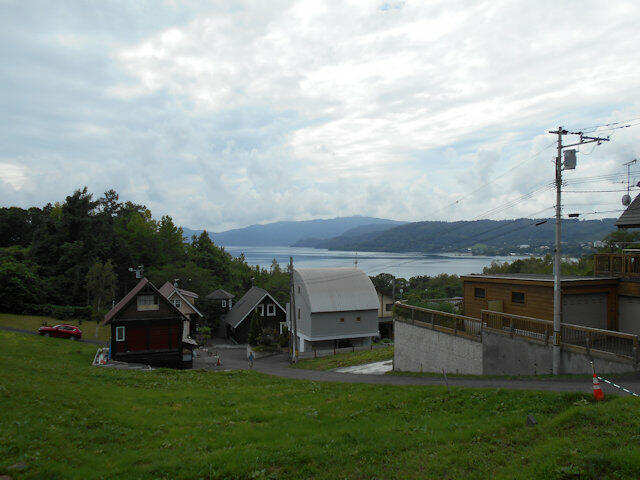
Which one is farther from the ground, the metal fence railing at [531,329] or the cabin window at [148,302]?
the metal fence railing at [531,329]

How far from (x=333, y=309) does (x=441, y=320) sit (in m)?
23.1

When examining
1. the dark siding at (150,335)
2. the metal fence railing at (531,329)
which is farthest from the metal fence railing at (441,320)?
the dark siding at (150,335)

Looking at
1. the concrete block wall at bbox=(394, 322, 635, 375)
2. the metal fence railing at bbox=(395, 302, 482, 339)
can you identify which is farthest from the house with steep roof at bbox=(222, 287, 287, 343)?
the concrete block wall at bbox=(394, 322, 635, 375)

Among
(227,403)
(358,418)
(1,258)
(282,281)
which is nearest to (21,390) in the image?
(227,403)

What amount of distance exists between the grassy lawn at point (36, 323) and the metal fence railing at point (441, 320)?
3183 centimetres

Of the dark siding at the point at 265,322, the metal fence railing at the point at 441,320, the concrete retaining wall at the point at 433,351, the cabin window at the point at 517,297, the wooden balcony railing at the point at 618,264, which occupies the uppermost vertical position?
the wooden balcony railing at the point at 618,264

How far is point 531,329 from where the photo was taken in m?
17.2

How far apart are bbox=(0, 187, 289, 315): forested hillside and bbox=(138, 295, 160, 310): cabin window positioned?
18.1 m

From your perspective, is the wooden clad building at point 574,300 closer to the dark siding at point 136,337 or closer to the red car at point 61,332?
the dark siding at point 136,337

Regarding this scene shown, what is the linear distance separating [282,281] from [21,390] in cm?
6249

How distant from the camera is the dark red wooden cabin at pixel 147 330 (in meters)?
32.5

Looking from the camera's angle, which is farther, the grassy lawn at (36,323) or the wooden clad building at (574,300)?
the grassy lawn at (36,323)

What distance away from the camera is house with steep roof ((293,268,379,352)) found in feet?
144

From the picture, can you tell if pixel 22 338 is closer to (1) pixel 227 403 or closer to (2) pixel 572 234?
(1) pixel 227 403
